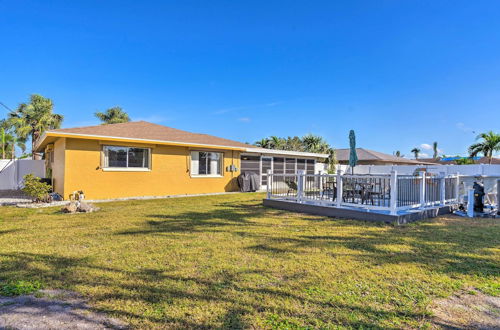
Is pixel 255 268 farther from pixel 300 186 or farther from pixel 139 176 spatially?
pixel 139 176

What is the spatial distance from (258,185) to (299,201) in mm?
7202

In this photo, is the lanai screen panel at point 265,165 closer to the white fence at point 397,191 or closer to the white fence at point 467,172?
the white fence at point 467,172

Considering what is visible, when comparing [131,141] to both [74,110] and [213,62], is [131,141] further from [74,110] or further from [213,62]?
[74,110]

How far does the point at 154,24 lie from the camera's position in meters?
14.5

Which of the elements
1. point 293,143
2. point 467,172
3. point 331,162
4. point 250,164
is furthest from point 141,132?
point 467,172

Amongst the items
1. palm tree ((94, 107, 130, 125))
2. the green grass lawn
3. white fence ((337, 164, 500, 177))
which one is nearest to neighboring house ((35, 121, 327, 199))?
the green grass lawn

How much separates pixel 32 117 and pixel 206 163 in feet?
59.8

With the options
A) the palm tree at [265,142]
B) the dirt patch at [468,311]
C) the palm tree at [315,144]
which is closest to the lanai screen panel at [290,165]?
the palm tree at [315,144]

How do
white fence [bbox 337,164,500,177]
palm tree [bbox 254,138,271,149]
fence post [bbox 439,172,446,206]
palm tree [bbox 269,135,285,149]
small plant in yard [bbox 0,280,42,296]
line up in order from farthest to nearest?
palm tree [bbox 254,138,271,149] → palm tree [bbox 269,135,285,149] → white fence [bbox 337,164,500,177] → fence post [bbox 439,172,446,206] → small plant in yard [bbox 0,280,42,296]

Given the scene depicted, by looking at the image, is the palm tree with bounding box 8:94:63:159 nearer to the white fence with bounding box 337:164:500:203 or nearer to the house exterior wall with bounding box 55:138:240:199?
the house exterior wall with bounding box 55:138:240:199

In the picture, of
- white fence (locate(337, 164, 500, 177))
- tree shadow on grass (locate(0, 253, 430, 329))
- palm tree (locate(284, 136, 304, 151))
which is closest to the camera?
tree shadow on grass (locate(0, 253, 430, 329))

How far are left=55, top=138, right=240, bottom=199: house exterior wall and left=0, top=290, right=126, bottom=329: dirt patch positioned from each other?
888 cm

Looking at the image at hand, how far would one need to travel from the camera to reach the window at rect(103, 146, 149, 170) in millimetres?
11133

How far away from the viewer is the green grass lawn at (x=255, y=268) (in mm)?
2436
